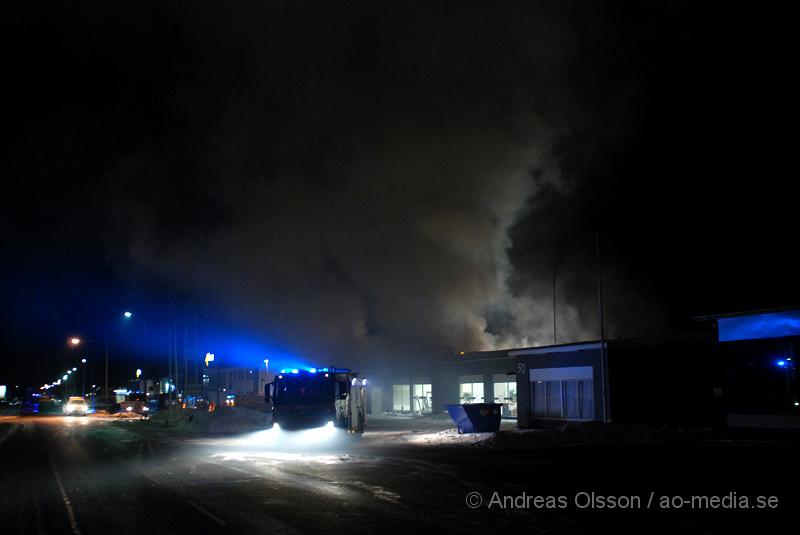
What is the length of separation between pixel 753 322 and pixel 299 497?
21810mm

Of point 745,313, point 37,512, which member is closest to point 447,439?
point 745,313

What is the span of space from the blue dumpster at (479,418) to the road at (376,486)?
16.5 ft

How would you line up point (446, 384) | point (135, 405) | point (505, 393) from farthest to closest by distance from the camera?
point (135, 405)
point (446, 384)
point (505, 393)

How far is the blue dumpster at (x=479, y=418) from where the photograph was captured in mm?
28672

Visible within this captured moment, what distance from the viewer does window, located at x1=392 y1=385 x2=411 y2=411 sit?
5500 cm

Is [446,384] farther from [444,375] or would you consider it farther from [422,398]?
[422,398]

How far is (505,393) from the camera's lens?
46375 mm

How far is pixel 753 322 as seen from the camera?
2825 cm

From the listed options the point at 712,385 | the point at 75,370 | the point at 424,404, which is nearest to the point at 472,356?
the point at 424,404

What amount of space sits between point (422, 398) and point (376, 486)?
128 feet

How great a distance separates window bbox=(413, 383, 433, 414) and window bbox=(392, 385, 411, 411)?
1.24 metres

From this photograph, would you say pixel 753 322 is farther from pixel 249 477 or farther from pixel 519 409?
pixel 249 477

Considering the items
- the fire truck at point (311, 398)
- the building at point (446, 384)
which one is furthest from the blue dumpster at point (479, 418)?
the building at point (446, 384)

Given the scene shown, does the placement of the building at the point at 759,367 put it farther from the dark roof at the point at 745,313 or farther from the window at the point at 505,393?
the window at the point at 505,393
